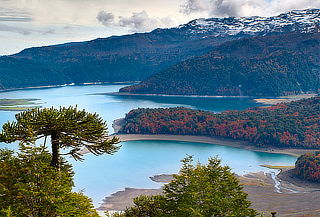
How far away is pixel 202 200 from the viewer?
756 inches

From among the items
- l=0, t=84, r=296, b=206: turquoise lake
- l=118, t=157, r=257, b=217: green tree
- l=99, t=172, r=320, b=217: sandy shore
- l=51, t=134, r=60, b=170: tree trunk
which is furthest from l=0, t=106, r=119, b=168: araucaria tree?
l=0, t=84, r=296, b=206: turquoise lake

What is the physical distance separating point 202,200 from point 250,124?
204 feet

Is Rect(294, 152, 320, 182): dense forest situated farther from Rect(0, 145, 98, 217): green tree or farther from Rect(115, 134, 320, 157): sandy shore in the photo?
Rect(0, 145, 98, 217): green tree

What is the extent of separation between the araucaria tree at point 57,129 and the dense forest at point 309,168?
40261mm

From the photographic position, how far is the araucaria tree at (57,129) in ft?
48.6

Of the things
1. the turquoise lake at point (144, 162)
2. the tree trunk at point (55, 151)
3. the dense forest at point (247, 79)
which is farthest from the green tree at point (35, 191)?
the dense forest at point (247, 79)

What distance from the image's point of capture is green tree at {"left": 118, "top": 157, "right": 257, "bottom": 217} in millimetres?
18758

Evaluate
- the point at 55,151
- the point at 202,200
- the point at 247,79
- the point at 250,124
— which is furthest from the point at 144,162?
the point at 247,79

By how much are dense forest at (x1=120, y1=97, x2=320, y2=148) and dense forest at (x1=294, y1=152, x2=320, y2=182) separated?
19139 mm

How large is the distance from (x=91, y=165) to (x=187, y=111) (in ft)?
123

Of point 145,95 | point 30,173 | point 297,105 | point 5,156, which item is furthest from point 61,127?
point 145,95

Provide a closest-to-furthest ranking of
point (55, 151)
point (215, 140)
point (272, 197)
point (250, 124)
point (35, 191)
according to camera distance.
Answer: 1. point (35, 191)
2. point (55, 151)
3. point (272, 197)
4. point (250, 124)
5. point (215, 140)

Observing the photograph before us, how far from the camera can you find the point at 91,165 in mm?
60250

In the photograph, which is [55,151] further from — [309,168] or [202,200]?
[309,168]
